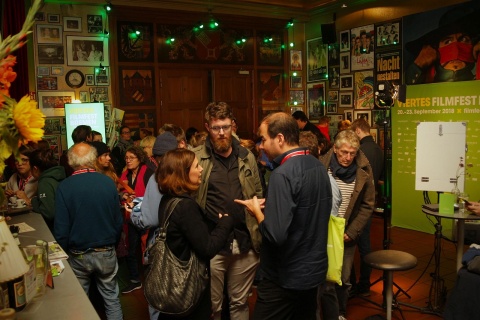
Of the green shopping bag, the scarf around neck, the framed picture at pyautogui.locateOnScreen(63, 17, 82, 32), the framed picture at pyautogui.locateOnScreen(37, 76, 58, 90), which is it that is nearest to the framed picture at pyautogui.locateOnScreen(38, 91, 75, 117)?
the framed picture at pyautogui.locateOnScreen(37, 76, 58, 90)

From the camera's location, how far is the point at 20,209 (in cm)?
368

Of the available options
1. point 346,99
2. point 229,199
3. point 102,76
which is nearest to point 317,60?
point 346,99

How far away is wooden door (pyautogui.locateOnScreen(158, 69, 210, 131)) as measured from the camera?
8477mm

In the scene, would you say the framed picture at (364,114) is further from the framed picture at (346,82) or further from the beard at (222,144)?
the beard at (222,144)

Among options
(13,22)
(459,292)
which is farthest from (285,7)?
(459,292)

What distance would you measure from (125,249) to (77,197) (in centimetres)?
151

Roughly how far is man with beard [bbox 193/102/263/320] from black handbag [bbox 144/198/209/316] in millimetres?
591

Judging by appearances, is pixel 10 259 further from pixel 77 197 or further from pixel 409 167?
pixel 409 167

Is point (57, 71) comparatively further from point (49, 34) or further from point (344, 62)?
point (344, 62)

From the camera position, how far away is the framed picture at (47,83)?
7348 mm

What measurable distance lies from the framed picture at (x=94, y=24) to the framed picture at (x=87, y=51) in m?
0.14

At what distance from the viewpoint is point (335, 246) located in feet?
9.08

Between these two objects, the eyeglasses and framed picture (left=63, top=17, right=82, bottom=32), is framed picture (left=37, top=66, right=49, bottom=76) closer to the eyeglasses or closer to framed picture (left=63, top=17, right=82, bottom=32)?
framed picture (left=63, top=17, right=82, bottom=32)

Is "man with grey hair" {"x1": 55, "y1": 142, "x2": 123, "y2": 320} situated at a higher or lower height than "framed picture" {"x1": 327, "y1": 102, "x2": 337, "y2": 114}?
lower
